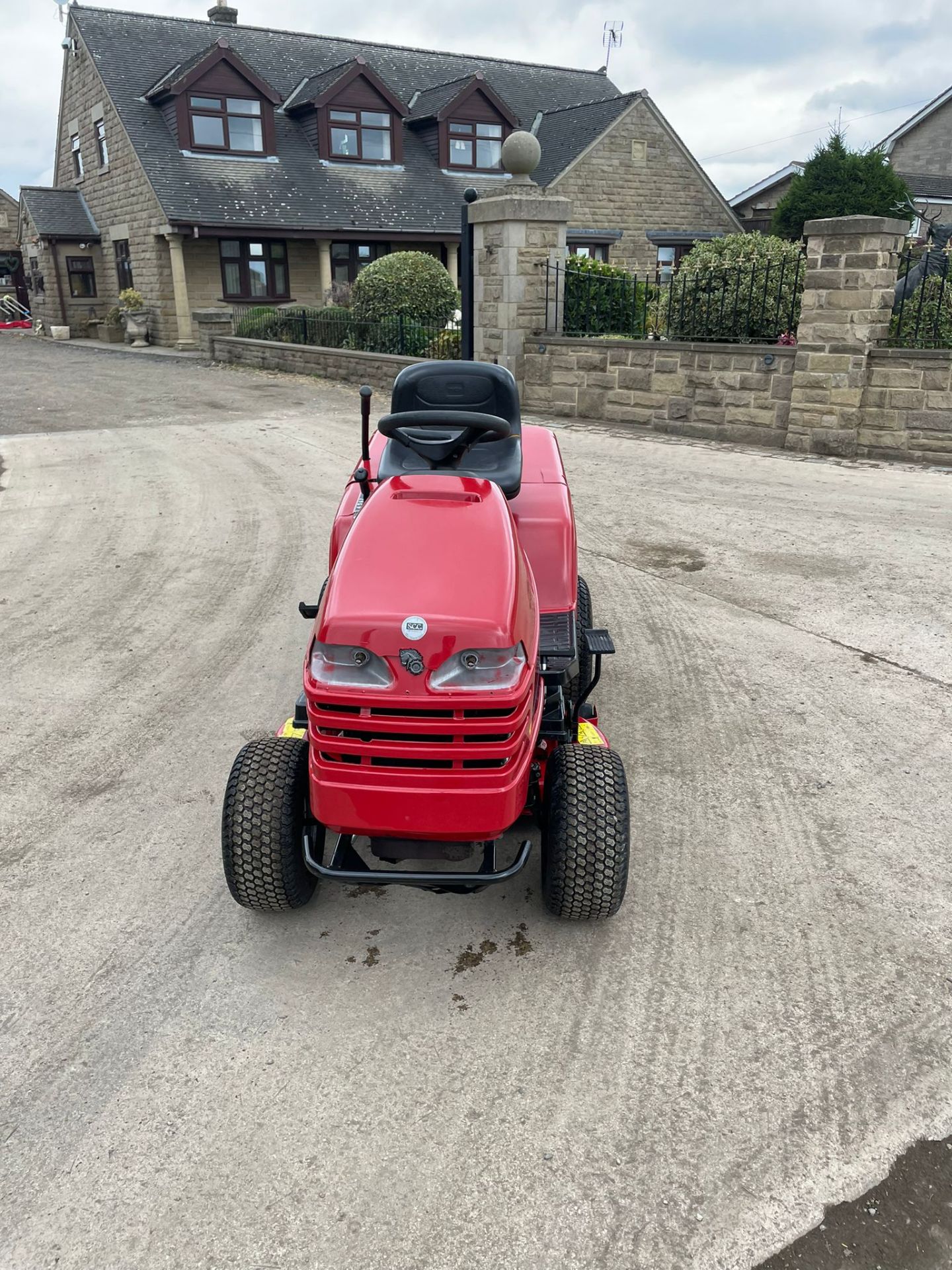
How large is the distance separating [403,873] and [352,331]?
15.4m

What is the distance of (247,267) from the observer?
2497 centimetres

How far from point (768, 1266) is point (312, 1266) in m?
0.98

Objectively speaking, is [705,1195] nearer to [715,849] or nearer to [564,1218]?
[564,1218]

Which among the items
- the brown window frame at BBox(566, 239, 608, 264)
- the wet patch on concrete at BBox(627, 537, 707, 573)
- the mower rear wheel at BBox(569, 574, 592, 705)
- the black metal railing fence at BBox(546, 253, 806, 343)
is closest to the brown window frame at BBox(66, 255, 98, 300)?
the brown window frame at BBox(566, 239, 608, 264)

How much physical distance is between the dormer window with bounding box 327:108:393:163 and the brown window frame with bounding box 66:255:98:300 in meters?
8.12

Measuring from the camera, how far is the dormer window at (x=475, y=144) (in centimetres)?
2716

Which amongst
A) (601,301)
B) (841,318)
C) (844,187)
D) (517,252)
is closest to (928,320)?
(841,318)

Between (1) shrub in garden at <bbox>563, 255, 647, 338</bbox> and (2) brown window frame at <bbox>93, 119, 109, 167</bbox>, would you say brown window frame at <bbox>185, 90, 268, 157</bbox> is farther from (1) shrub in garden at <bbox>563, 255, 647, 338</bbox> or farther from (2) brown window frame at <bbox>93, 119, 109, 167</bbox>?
(1) shrub in garden at <bbox>563, 255, 647, 338</bbox>

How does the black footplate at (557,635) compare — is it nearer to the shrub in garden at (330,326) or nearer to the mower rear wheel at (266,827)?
the mower rear wheel at (266,827)

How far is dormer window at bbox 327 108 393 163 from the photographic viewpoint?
83.9ft

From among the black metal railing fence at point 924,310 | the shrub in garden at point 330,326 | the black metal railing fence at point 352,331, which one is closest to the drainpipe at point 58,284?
the black metal railing fence at point 352,331

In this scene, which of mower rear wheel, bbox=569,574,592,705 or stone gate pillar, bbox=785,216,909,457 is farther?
stone gate pillar, bbox=785,216,909,457

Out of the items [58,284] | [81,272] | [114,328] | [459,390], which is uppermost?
[81,272]

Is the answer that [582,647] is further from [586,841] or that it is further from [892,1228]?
[892,1228]
